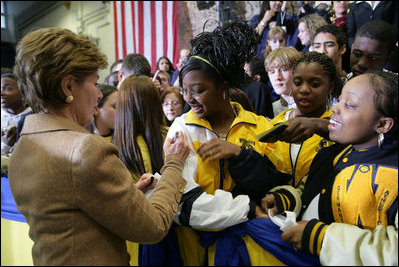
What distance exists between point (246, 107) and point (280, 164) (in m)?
0.65

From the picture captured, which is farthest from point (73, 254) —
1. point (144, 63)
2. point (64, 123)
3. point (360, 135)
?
point (144, 63)

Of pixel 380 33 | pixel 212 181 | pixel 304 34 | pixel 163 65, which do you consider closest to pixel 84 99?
pixel 212 181

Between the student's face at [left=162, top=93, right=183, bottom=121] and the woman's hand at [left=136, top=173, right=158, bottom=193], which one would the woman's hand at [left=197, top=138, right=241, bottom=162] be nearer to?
the woman's hand at [left=136, top=173, right=158, bottom=193]

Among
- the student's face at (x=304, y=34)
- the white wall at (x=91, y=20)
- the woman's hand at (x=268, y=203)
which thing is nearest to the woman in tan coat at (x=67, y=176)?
the woman's hand at (x=268, y=203)

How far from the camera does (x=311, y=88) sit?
4.50 ft

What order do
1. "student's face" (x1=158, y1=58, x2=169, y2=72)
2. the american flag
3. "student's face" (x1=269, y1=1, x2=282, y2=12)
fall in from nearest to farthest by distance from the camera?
"student's face" (x1=269, y1=1, x2=282, y2=12) < "student's face" (x1=158, y1=58, x2=169, y2=72) < the american flag

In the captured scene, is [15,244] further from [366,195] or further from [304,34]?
[304,34]

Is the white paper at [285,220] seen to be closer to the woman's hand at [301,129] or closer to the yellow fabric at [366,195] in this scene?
the yellow fabric at [366,195]

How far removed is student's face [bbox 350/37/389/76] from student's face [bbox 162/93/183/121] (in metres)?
1.40

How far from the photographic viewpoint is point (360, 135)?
96cm

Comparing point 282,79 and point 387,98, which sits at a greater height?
point 387,98

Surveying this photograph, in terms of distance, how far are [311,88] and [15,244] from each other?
7.41 ft

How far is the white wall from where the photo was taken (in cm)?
749

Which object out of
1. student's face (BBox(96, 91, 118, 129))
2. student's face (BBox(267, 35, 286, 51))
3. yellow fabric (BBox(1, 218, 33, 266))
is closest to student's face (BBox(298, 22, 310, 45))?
student's face (BBox(267, 35, 286, 51))
